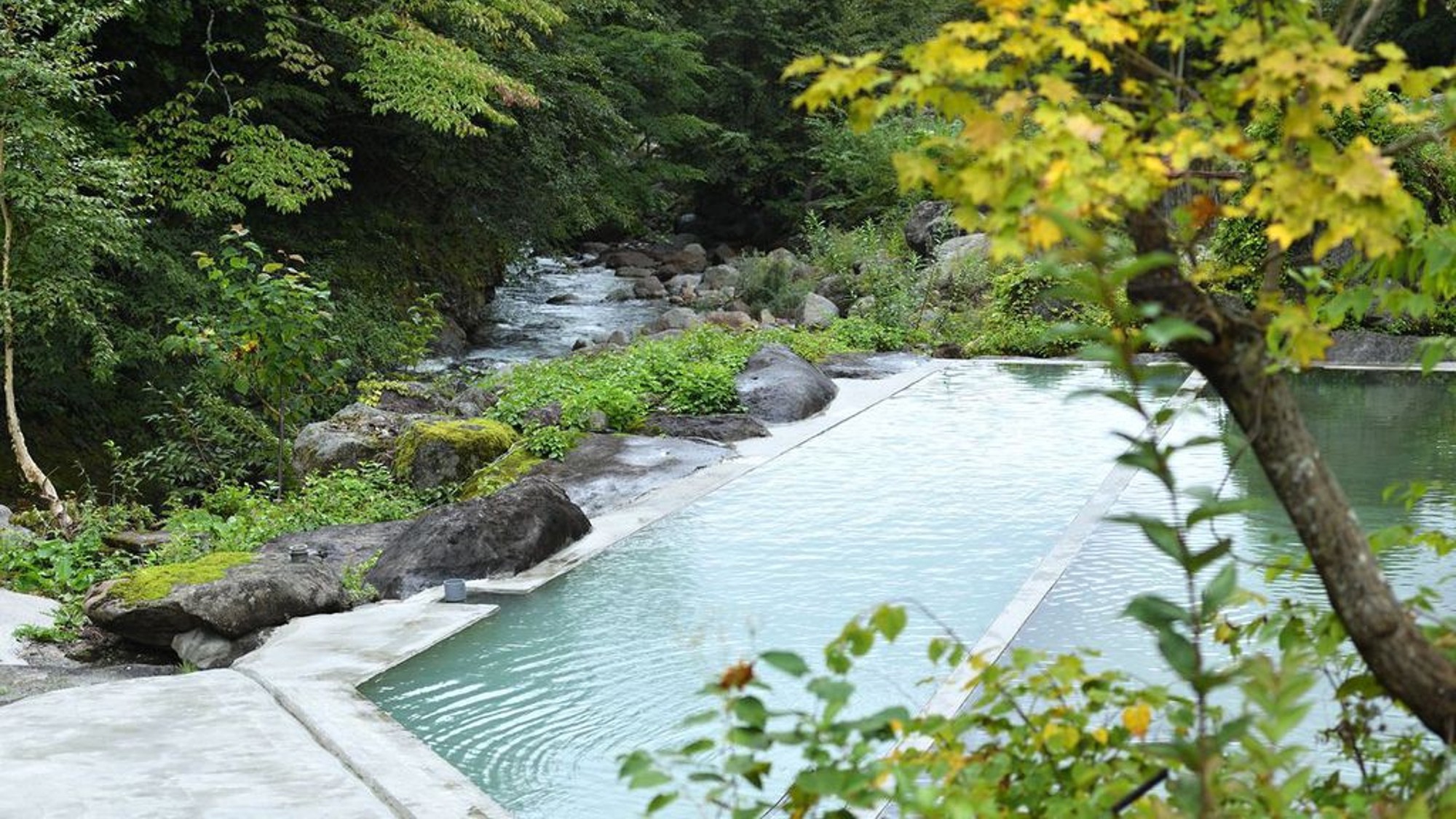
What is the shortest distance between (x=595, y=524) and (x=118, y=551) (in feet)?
9.14

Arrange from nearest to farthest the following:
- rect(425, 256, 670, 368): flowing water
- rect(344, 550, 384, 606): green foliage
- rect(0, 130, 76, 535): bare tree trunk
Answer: rect(344, 550, 384, 606): green foliage → rect(0, 130, 76, 535): bare tree trunk → rect(425, 256, 670, 368): flowing water

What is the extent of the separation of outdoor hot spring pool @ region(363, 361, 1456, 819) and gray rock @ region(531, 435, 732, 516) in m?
0.54

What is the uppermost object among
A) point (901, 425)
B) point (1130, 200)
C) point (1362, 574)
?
point (1130, 200)

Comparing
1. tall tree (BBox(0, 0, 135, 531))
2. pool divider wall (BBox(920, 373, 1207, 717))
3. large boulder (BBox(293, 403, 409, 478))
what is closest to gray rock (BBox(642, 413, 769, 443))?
large boulder (BBox(293, 403, 409, 478))

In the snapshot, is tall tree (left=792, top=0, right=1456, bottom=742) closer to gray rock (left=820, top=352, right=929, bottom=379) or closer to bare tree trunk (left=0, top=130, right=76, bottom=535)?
bare tree trunk (left=0, top=130, right=76, bottom=535)

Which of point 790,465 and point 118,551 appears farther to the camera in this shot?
point 790,465

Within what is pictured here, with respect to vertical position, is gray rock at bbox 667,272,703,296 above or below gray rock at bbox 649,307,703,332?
below

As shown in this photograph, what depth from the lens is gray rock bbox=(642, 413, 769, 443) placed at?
468 inches

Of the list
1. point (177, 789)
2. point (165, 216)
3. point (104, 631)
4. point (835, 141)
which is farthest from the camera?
point (835, 141)

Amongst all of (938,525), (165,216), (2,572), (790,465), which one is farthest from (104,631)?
(165,216)

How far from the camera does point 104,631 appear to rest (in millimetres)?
7023

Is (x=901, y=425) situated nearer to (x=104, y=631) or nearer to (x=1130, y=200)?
(x=104, y=631)

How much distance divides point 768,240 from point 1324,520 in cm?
3108

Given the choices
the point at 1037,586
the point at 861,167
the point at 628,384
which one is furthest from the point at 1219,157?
the point at 861,167
